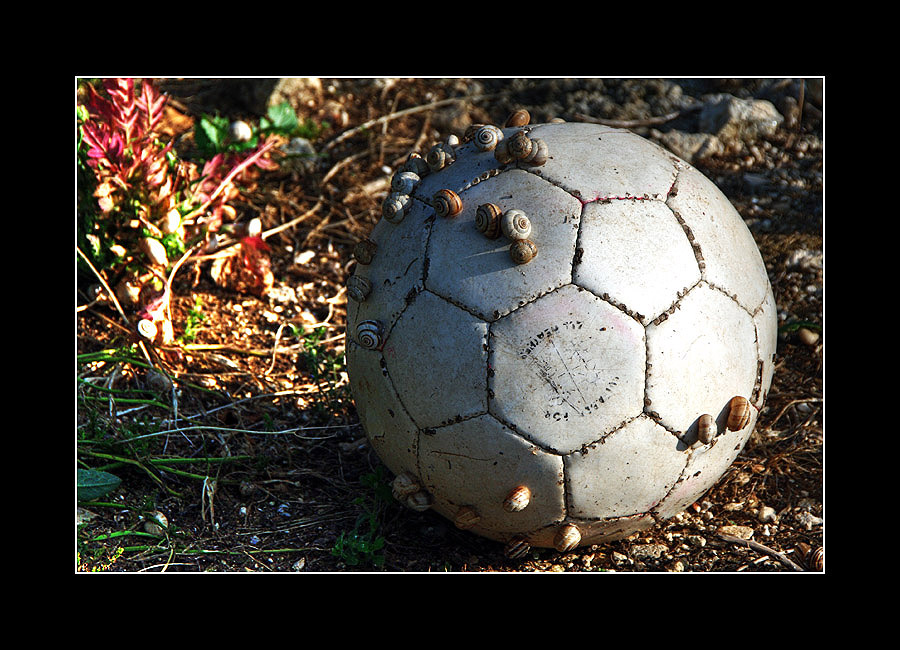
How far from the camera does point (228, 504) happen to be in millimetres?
3799

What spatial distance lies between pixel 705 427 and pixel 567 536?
601mm

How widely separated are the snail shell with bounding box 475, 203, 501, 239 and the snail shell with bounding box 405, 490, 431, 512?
3.16ft

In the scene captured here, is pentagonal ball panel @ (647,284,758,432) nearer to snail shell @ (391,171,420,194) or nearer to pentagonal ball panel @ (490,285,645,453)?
pentagonal ball panel @ (490,285,645,453)

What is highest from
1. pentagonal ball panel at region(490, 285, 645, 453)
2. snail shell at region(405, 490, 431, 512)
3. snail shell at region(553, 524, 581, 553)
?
pentagonal ball panel at region(490, 285, 645, 453)

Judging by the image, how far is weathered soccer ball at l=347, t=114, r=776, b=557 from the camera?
2.87 m

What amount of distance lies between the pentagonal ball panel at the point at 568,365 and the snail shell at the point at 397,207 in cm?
59

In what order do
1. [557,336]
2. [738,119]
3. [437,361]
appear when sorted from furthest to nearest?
[738,119] < [437,361] < [557,336]

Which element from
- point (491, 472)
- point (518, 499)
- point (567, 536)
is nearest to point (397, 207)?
point (491, 472)

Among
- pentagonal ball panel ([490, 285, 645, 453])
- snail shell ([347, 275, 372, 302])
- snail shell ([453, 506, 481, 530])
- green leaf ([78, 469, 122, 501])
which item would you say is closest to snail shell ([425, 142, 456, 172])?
snail shell ([347, 275, 372, 302])

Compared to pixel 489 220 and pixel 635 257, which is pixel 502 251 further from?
pixel 635 257

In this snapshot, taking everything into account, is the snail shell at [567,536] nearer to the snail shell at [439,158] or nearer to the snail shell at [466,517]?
the snail shell at [466,517]

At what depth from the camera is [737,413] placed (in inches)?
119

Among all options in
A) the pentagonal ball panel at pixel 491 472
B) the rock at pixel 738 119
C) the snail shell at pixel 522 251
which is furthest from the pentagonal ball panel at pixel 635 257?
the rock at pixel 738 119

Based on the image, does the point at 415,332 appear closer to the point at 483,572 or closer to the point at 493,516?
the point at 493,516
